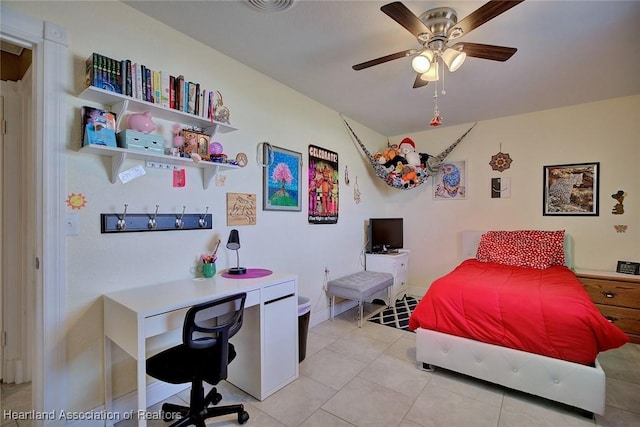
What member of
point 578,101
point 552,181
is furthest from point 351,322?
point 578,101

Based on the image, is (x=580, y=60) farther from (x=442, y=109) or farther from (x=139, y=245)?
(x=139, y=245)

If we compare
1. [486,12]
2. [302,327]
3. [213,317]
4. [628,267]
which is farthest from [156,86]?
[628,267]

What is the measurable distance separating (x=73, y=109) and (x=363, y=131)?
330 cm

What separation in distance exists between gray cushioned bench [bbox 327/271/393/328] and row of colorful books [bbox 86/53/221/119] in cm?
215

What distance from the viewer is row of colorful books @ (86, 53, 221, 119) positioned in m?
1.60

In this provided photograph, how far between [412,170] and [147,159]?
3089 millimetres

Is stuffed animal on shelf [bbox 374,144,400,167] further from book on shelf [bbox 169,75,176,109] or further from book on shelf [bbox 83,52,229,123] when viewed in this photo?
book on shelf [bbox 169,75,176,109]

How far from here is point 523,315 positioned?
78.1 inches

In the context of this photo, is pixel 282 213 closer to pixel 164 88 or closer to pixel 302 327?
pixel 302 327

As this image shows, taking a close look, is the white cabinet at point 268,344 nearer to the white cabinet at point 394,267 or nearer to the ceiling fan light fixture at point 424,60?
the ceiling fan light fixture at point 424,60

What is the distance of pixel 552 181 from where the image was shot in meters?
3.58

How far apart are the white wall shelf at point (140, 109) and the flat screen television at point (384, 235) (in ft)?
8.41

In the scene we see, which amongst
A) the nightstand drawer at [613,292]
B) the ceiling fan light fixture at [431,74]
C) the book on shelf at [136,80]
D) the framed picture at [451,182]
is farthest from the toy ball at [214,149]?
the nightstand drawer at [613,292]

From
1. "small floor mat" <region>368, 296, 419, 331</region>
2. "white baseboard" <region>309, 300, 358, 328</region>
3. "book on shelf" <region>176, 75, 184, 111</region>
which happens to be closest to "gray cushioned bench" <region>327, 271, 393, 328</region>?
"white baseboard" <region>309, 300, 358, 328</region>
